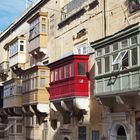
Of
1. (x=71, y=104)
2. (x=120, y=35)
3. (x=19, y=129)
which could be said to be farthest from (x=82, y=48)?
(x=19, y=129)

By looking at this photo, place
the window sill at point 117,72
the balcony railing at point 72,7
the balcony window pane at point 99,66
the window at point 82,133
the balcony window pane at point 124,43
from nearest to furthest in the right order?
the window sill at point 117,72, the balcony window pane at point 124,43, the balcony window pane at point 99,66, the window at point 82,133, the balcony railing at point 72,7

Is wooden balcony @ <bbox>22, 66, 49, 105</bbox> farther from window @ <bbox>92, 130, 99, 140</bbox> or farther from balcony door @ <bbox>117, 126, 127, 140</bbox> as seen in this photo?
balcony door @ <bbox>117, 126, 127, 140</bbox>

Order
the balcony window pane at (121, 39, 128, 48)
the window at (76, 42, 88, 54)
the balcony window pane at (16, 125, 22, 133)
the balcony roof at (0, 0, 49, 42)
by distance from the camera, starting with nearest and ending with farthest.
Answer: the balcony window pane at (121, 39, 128, 48), the window at (76, 42, 88, 54), the balcony roof at (0, 0, 49, 42), the balcony window pane at (16, 125, 22, 133)

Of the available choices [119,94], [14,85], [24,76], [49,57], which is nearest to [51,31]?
[49,57]

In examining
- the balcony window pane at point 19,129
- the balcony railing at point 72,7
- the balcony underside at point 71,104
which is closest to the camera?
the balcony underside at point 71,104

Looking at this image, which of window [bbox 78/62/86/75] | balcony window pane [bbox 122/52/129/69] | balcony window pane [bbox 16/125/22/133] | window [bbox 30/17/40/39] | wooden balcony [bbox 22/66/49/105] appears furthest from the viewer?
balcony window pane [bbox 16/125/22/133]

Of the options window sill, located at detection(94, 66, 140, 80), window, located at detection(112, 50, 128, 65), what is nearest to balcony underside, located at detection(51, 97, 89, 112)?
window sill, located at detection(94, 66, 140, 80)

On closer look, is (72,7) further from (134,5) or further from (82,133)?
(82,133)

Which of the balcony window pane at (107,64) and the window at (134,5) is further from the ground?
the window at (134,5)

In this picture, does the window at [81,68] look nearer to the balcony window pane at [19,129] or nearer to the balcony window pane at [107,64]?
the balcony window pane at [107,64]

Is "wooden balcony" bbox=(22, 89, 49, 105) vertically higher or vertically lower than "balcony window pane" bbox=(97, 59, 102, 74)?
lower

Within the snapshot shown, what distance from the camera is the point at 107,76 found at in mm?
Result: 15859

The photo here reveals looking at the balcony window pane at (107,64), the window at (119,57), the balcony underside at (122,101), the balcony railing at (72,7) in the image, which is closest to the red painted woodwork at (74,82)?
the balcony underside at (122,101)

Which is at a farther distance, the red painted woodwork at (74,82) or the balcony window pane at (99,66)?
the red painted woodwork at (74,82)
